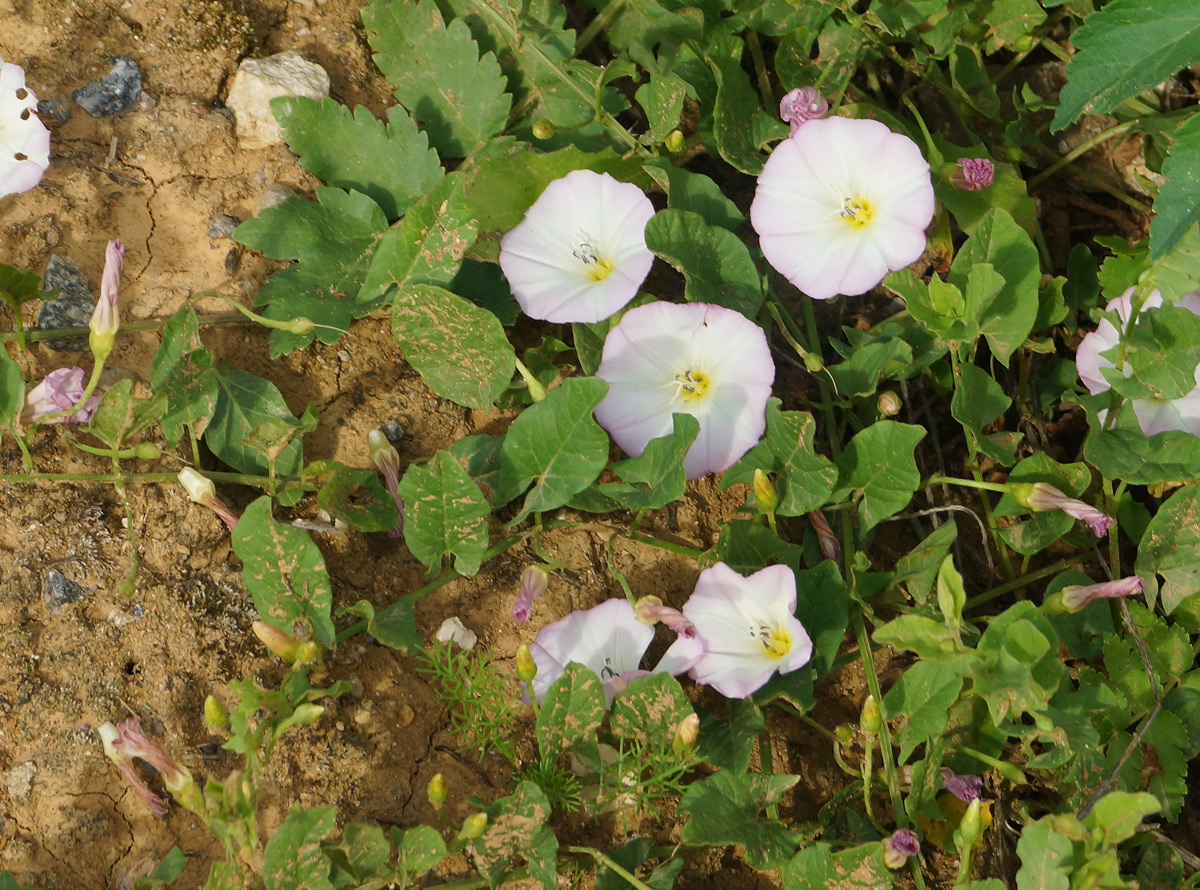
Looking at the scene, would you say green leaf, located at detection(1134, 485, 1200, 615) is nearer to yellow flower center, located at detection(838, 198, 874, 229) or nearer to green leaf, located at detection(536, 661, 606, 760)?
yellow flower center, located at detection(838, 198, 874, 229)

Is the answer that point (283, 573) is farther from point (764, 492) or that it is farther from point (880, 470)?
point (880, 470)

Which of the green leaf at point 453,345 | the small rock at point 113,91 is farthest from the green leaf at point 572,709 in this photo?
the small rock at point 113,91

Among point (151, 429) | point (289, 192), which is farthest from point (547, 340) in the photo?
point (151, 429)

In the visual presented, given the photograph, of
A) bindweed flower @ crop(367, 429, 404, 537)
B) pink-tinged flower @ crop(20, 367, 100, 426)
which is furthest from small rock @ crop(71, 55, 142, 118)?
bindweed flower @ crop(367, 429, 404, 537)

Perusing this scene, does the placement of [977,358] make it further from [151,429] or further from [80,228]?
[80,228]

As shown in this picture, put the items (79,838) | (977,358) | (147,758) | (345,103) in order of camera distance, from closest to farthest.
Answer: (147,758)
(79,838)
(345,103)
(977,358)

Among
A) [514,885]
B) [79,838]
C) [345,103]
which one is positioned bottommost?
[514,885]

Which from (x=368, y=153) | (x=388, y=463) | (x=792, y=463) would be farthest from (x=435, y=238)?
(x=792, y=463)
